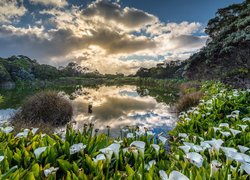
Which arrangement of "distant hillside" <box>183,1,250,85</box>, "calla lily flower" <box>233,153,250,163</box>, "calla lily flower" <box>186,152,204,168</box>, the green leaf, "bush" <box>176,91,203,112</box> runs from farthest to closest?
"bush" <box>176,91,203,112</box>
"distant hillside" <box>183,1,250,85</box>
the green leaf
"calla lily flower" <box>186,152,204,168</box>
"calla lily flower" <box>233,153,250,163</box>

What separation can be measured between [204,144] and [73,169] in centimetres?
167

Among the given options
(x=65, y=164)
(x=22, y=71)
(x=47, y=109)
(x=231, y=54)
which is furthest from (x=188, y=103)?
(x=22, y=71)

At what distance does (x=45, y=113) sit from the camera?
12.2 m

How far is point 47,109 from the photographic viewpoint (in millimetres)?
12312

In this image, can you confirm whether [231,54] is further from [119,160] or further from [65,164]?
[65,164]

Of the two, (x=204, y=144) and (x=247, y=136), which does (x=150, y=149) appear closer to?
(x=204, y=144)

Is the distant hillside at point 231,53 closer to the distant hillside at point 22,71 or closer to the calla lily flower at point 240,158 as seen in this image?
the calla lily flower at point 240,158

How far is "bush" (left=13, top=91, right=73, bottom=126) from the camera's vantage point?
38.9ft

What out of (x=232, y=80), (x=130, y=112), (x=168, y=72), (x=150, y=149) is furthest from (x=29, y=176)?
(x=168, y=72)

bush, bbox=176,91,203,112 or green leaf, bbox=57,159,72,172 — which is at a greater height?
green leaf, bbox=57,159,72,172

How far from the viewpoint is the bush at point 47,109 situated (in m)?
11.9

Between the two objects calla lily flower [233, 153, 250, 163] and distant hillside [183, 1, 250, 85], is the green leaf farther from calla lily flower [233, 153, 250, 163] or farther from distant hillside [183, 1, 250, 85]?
distant hillside [183, 1, 250, 85]

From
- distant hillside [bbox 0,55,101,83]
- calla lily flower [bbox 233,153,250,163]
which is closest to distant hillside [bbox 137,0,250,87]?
calla lily flower [bbox 233,153,250,163]

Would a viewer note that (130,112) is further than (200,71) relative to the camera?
Yes
